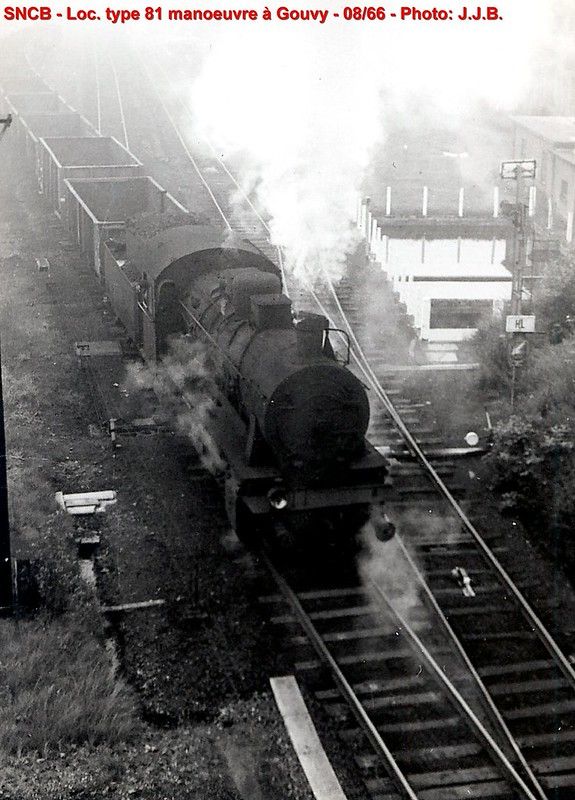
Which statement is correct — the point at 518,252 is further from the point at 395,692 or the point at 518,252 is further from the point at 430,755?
the point at 430,755

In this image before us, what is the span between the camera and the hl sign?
13.9m

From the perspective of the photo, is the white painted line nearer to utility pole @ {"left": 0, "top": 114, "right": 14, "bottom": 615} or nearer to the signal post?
utility pole @ {"left": 0, "top": 114, "right": 14, "bottom": 615}

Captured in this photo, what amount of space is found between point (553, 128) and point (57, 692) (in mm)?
27306

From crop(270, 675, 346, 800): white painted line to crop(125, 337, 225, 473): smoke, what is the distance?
10.4 feet

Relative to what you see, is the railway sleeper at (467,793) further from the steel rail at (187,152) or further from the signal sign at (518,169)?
the steel rail at (187,152)

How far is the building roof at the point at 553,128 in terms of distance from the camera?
2780cm

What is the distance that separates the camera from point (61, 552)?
1049 cm

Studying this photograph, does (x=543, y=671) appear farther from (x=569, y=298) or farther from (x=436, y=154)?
(x=436, y=154)

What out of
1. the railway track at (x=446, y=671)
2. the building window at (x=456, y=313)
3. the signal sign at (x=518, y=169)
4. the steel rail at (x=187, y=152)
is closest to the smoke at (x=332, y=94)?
the steel rail at (x=187, y=152)

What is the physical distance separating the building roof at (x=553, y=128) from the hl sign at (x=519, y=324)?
15.8m

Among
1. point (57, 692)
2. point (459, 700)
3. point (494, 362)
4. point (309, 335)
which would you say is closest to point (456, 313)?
point (494, 362)

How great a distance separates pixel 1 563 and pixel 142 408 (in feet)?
18.1

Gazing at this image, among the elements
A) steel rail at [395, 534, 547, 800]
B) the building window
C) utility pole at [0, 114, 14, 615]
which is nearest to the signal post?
the building window

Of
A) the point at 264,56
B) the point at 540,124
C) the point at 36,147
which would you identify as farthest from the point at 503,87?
the point at 36,147
